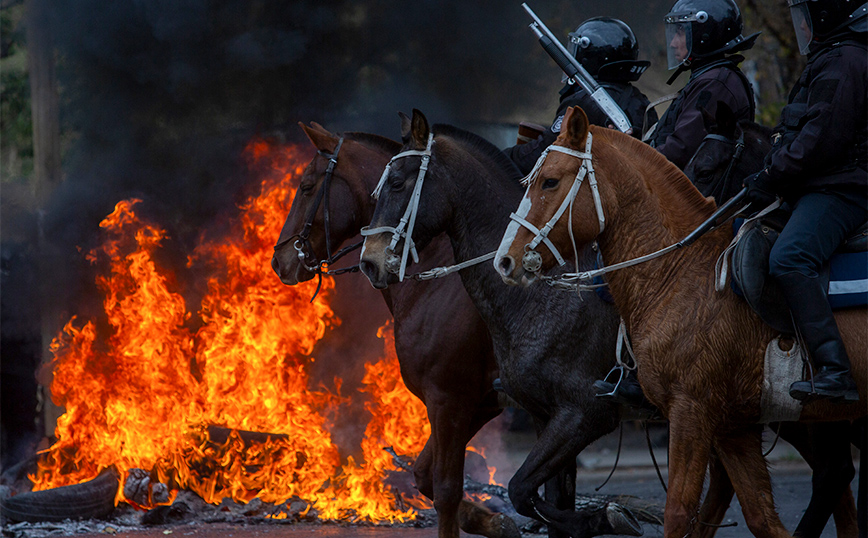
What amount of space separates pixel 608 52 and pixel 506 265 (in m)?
2.56

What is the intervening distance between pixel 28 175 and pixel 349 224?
7410 mm

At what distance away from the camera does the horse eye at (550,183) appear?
4.20m

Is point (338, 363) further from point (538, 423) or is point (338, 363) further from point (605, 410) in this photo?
point (605, 410)

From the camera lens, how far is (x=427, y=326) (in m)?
5.88

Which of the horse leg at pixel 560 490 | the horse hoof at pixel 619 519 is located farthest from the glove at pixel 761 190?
the horse leg at pixel 560 490

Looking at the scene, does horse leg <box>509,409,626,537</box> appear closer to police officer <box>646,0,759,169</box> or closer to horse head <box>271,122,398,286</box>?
police officer <box>646,0,759,169</box>

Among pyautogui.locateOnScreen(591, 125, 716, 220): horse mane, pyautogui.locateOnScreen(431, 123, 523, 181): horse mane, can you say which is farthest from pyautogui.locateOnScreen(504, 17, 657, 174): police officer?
pyautogui.locateOnScreen(591, 125, 716, 220): horse mane

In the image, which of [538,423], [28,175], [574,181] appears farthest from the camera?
[28,175]

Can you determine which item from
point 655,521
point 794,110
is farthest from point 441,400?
point 794,110

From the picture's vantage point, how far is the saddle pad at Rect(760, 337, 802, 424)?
13.3 ft

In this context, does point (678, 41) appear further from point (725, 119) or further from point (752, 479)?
point (752, 479)

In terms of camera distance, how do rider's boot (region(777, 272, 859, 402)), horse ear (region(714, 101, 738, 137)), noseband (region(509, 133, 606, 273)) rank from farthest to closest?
horse ear (region(714, 101, 738, 137)) → noseband (region(509, 133, 606, 273)) → rider's boot (region(777, 272, 859, 402))

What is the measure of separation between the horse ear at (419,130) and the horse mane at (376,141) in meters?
1.02

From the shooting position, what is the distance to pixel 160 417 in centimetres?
829
